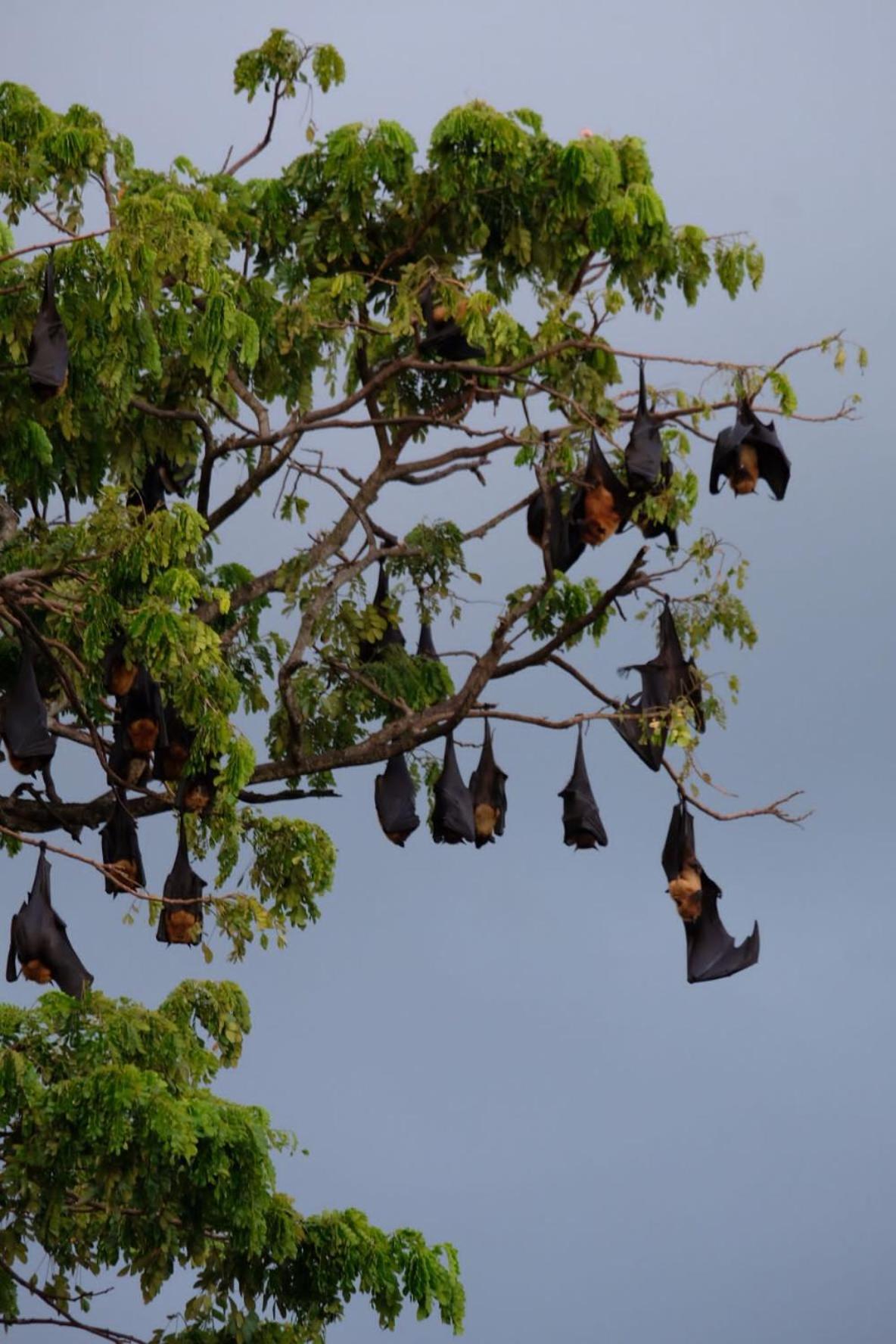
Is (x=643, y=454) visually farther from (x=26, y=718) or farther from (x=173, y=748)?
(x=26, y=718)

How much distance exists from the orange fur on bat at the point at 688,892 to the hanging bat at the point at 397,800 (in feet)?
6.17

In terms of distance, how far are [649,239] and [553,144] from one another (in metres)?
0.91

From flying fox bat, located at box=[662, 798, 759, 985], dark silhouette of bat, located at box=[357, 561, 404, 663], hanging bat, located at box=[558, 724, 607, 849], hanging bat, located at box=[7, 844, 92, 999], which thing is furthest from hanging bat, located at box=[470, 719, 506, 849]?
hanging bat, located at box=[7, 844, 92, 999]

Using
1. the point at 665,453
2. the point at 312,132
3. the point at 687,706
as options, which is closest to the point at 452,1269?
the point at 687,706

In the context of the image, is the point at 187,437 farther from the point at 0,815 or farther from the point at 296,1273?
the point at 296,1273

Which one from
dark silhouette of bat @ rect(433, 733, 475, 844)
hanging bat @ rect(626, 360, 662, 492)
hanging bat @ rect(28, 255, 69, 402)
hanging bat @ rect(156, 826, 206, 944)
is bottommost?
hanging bat @ rect(156, 826, 206, 944)

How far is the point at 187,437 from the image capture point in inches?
620

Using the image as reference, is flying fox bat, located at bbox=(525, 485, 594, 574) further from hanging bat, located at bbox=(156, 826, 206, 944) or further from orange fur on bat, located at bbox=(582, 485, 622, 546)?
hanging bat, located at bbox=(156, 826, 206, 944)

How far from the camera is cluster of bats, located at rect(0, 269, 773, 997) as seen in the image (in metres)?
13.6

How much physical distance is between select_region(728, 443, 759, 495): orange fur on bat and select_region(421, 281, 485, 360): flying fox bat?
5.99 feet

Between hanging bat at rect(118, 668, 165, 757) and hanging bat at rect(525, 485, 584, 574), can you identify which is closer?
hanging bat at rect(118, 668, 165, 757)

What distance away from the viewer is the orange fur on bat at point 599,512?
1395 centimetres

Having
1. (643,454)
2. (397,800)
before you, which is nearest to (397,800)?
(397,800)

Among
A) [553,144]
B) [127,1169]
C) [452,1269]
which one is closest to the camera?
[127,1169]
